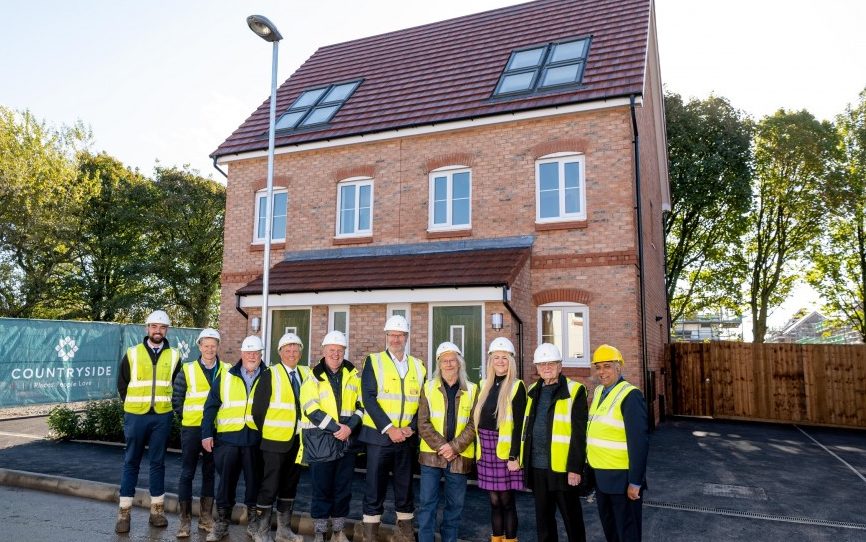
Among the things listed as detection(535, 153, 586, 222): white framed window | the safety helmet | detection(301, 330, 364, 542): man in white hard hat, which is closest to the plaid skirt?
the safety helmet

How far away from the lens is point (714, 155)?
2252cm

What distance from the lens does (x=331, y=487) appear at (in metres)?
5.41

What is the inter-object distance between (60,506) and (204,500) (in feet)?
6.97

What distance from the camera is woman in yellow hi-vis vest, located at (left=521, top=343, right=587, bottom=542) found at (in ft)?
15.3

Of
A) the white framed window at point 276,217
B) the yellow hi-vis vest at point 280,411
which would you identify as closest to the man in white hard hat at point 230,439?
the yellow hi-vis vest at point 280,411

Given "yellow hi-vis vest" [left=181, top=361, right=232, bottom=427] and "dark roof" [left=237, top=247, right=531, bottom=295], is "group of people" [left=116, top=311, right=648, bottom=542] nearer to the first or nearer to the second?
"yellow hi-vis vest" [left=181, top=361, right=232, bottom=427]

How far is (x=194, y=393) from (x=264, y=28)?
23.6 ft

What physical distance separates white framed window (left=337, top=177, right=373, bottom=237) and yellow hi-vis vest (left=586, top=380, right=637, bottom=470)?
929 cm

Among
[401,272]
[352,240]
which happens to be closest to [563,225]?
[401,272]

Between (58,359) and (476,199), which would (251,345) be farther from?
(58,359)

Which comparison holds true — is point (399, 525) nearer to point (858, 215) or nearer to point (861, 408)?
point (861, 408)

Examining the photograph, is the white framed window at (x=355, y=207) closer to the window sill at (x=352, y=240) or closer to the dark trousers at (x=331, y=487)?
the window sill at (x=352, y=240)

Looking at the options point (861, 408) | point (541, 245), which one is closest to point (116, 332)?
point (541, 245)

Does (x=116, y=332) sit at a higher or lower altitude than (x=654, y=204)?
lower
